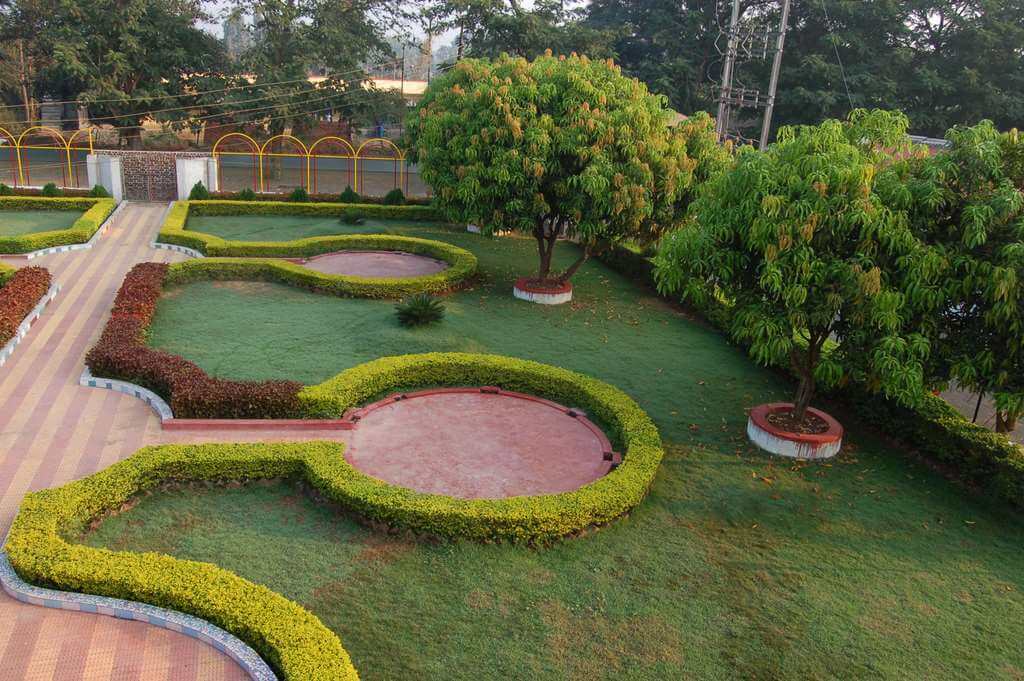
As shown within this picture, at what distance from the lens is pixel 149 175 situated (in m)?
27.4

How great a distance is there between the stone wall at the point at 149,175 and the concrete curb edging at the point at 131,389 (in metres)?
17.3

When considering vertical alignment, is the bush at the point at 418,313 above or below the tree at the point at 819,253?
below

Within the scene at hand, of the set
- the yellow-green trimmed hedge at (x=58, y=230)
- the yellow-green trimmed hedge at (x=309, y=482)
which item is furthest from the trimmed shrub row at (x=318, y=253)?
the yellow-green trimmed hedge at (x=309, y=482)

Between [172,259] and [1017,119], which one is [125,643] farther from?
[1017,119]

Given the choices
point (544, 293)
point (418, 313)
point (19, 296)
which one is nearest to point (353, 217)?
point (544, 293)

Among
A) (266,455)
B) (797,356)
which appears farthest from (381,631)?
(797,356)

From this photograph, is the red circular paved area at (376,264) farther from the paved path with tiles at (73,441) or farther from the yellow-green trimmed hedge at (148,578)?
the yellow-green trimmed hedge at (148,578)

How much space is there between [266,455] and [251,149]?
3301 cm

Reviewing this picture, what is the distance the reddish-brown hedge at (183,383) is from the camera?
10.8m

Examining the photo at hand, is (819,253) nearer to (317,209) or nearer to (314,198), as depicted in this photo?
(317,209)

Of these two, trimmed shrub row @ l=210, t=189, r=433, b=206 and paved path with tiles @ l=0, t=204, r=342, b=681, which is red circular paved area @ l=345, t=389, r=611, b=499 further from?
trimmed shrub row @ l=210, t=189, r=433, b=206

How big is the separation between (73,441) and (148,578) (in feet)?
13.4

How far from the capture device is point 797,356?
11.3 meters

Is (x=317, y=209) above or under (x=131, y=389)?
above
